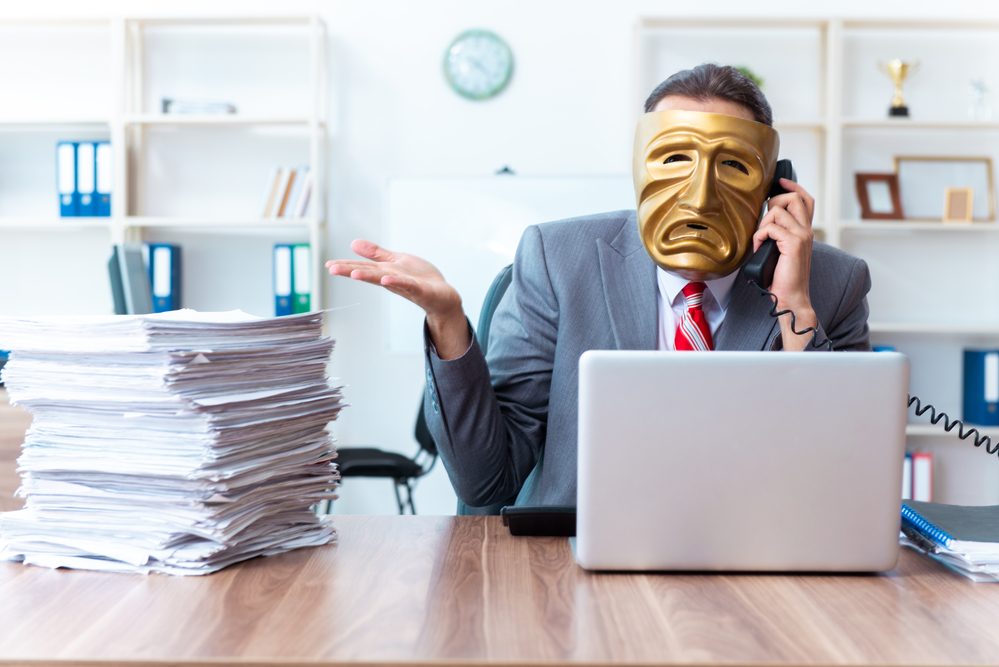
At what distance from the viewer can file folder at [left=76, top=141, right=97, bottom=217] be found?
3.41m

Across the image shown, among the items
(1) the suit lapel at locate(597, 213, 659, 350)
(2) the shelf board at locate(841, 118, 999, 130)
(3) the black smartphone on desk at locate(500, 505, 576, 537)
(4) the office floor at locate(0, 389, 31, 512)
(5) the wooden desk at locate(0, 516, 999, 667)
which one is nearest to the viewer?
(5) the wooden desk at locate(0, 516, 999, 667)

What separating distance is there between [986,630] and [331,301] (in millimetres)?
3172

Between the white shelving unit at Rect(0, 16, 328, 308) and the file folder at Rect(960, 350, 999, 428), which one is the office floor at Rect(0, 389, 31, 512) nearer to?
the white shelving unit at Rect(0, 16, 328, 308)

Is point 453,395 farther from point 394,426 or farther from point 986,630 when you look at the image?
point 394,426

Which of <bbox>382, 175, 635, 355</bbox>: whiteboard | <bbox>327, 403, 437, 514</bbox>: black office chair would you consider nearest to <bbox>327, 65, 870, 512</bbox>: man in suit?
<bbox>382, 175, 635, 355</bbox>: whiteboard

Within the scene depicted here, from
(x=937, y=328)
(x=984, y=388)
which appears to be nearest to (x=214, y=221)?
(x=937, y=328)

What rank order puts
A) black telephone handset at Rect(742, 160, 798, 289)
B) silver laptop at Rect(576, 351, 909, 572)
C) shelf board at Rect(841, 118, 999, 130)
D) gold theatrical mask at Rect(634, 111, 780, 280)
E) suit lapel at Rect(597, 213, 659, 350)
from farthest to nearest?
shelf board at Rect(841, 118, 999, 130)
suit lapel at Rect(597, 213, 659, 350)
black telephone handset at Rect(742, 160, 798, 289)
gold theatrical mask at Rect(634, 111, 780, 280)
silver laptop at Rect(576, 351, 909, 572)

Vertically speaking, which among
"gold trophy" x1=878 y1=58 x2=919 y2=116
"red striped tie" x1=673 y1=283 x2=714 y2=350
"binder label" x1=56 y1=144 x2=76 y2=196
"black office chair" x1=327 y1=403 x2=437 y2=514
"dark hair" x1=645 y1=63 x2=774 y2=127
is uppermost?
"gold trophy" x1=878 y1=58 x2=919 y2=116

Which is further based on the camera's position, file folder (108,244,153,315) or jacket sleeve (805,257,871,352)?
file folder (108,244,153,315)

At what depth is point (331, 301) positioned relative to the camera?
3.60m

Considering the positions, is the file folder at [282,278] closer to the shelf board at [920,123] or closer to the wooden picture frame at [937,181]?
the shelf board at [920,123]

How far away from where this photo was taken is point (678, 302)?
55.4 inches

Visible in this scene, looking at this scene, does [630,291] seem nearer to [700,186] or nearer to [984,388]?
[700,186]

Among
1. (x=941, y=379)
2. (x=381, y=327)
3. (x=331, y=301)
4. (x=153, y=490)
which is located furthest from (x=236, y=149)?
(x=941, y=379)
